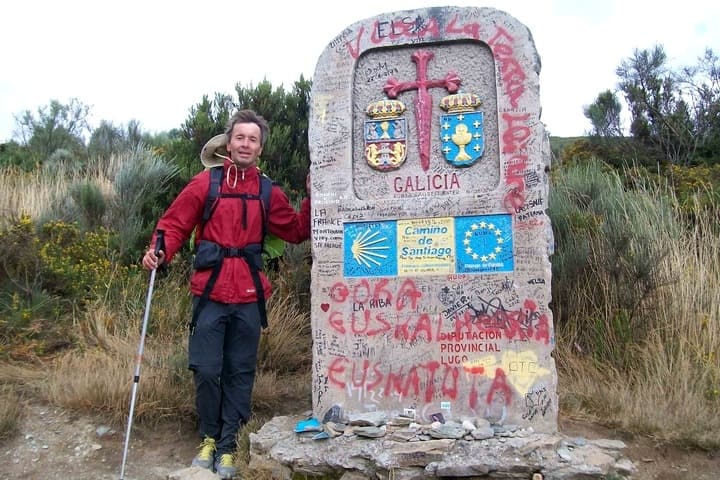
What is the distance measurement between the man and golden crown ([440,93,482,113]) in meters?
1.27

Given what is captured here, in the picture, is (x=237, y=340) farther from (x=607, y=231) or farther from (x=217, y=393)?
(x=607, y=231)

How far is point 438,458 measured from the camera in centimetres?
361

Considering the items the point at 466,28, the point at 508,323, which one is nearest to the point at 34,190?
the point at 466,28

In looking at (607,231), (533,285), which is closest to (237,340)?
(533,285)

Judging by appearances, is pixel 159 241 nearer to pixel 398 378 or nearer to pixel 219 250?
pixel 219 250

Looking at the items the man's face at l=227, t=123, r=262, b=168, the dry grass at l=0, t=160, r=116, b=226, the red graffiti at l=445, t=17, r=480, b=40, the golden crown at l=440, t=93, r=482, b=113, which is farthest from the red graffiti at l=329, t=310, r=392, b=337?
the dry grass at l=0, t=160, r=116, b=226

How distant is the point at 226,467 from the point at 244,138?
6.87ft

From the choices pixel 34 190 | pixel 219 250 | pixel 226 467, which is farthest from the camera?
pixel 34 190

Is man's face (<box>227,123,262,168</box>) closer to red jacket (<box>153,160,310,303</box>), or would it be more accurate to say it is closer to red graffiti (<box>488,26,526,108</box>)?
red jacket (<box>153,160,310,303</box>)

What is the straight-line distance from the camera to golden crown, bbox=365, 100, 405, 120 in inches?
171

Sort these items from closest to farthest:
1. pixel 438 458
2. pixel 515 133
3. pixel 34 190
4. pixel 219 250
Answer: pixel 438 458
pixel 219 250
pixel 515 133
pixel 34 190

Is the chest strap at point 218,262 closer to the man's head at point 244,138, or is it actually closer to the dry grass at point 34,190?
the man's head at point 244,138

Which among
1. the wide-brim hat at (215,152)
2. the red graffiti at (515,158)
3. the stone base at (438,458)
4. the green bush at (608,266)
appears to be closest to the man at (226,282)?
the wide-brim hat at (215,152)

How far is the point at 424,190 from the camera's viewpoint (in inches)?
166
